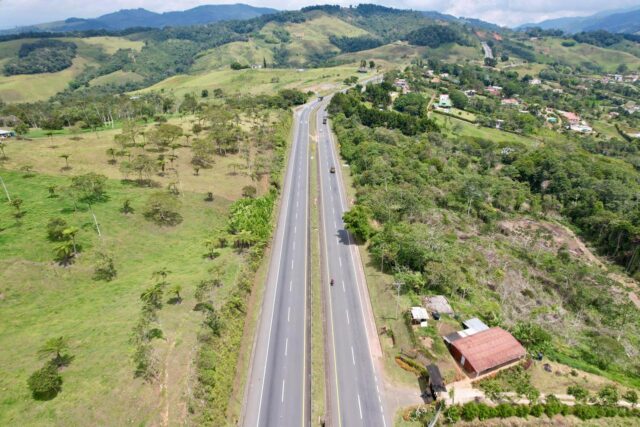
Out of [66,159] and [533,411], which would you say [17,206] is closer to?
[66,159]

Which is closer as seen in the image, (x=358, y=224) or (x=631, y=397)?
(x=631, y=397)

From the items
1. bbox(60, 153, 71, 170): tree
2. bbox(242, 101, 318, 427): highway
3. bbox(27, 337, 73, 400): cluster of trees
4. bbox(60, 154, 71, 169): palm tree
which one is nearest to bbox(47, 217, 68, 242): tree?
bbox(27, 337, 73, 400): cluster of trees

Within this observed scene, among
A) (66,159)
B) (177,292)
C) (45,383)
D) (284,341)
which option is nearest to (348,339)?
(284,341)

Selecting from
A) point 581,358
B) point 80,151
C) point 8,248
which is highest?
point 80,151

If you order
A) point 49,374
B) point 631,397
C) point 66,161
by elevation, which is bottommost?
point 631,397

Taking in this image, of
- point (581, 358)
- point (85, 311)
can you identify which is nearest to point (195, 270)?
point (85, 311)

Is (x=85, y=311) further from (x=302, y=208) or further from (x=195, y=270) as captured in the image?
(x=302, y=208)

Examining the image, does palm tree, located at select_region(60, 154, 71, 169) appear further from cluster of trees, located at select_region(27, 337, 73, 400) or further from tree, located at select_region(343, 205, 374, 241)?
tree, located at select_region(343, 205, 374, 241)
